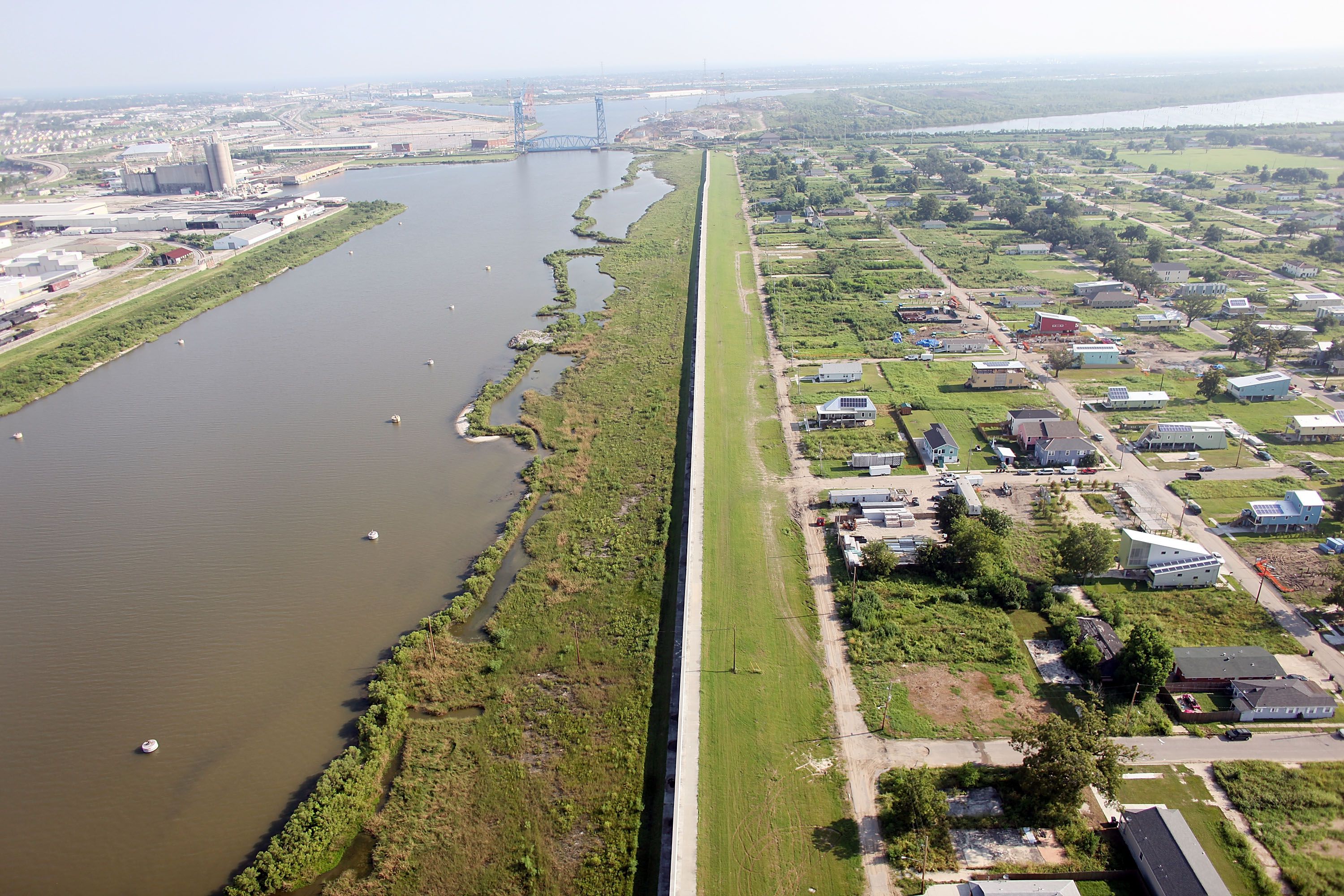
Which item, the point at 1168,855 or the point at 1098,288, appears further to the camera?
the point at 1098,288

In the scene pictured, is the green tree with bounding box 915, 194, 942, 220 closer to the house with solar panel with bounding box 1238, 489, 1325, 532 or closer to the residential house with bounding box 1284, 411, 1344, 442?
the residential house with bounding box 1284, 411, 1344, 442

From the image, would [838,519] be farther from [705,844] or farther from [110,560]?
[110,560]

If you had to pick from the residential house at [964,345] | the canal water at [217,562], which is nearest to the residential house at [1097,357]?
the residential house at [964,345]

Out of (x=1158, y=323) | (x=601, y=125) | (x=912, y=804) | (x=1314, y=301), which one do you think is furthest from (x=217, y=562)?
(x=601, y=125)

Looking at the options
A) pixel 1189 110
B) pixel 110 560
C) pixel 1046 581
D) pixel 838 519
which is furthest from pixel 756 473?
pixel 1189 110

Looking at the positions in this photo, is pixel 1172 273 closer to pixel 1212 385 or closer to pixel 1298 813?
pixel 1212 385

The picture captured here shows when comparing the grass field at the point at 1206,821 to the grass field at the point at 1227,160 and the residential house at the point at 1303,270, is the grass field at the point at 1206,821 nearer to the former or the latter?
the residential house at the point at 1303,270
